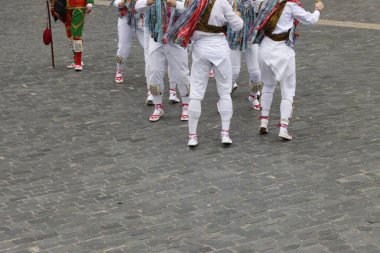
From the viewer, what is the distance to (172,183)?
8930 mm

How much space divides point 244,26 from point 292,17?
1.26 meters

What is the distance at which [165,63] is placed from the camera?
37.4ft

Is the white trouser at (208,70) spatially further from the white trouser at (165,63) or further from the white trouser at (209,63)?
the white trouser at (165,63)

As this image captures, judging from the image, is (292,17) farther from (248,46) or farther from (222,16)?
(248,46)

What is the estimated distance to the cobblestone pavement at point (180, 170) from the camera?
24.8ft

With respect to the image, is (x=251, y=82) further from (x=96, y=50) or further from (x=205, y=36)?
(x=96, y=50)

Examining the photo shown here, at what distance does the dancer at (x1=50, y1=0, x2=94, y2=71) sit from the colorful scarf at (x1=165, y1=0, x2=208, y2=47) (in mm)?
4352

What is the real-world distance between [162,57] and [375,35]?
20.4 ft

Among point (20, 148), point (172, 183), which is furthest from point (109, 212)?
point (20, 148)

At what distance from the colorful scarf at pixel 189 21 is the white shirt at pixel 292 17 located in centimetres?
95

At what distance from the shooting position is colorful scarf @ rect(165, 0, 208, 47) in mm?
9820

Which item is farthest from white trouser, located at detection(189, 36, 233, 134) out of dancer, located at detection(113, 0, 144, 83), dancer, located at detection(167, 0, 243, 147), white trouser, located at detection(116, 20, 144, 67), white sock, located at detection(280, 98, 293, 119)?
white trouser, located at detection(116, 20, 144, 67)

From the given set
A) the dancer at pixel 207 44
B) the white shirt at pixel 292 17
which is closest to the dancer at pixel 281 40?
the white shirt at pixel 292 17

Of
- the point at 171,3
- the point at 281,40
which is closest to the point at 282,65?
the point at 281,40
